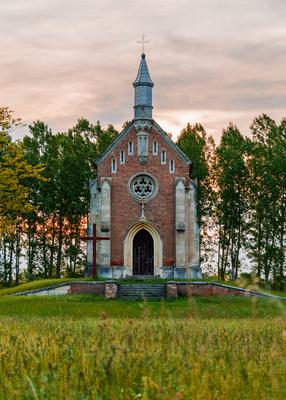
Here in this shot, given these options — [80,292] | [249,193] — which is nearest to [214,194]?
[249,193]

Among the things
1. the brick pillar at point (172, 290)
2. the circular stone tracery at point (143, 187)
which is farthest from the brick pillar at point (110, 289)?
the circular stone tracery at point (143, 187)

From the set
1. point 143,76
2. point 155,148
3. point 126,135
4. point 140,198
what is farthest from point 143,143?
point 143,76

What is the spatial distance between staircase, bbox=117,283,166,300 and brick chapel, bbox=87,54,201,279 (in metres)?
5.45

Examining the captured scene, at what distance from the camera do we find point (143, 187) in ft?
154

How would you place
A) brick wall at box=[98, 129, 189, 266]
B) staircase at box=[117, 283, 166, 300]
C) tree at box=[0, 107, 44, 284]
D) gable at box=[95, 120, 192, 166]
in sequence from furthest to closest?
1. gable at box=[95, 120, 192, 166]
2. brick wall at box=[98, 129, 189, 266]
3. staircase at box=[117, 283, 166, 300]
4. tree at box=[0, 107, 44, 284]

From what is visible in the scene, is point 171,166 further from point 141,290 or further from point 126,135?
point 141,290

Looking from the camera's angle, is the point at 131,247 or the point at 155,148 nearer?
the point at 131,247

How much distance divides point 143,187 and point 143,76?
8290mm

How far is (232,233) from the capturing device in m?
55.7

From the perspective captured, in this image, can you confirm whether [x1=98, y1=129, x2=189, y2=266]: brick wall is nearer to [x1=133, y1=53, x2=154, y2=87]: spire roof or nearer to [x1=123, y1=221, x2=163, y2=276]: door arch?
[x1=123, y1=221, x2=163, y2=276]: door arch

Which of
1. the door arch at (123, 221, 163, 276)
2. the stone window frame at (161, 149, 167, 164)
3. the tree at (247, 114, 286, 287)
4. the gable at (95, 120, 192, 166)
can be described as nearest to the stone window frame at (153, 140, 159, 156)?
the stone window frame at (161, 149, 167, 164)

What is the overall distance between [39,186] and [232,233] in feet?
50.7

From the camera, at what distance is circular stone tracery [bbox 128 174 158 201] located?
153 ft

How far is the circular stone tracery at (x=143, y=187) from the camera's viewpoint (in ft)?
153
